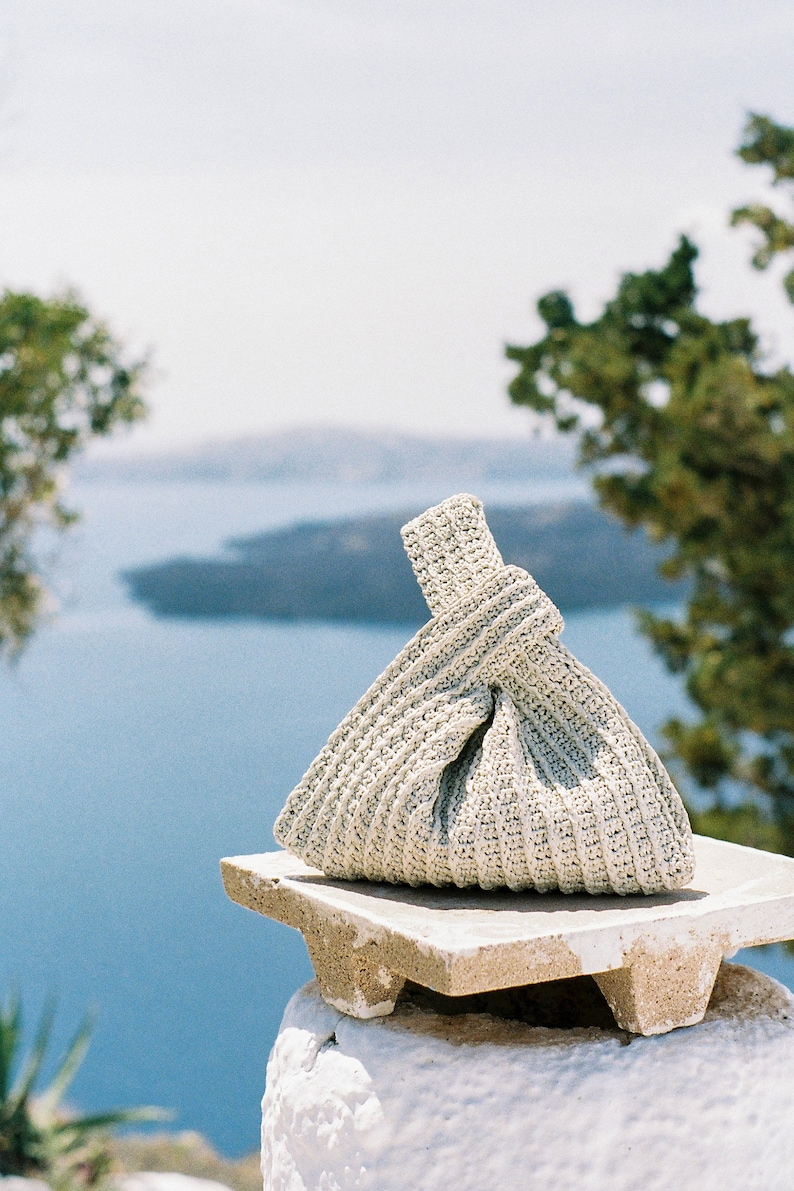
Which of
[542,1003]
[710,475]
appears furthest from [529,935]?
[710,475]

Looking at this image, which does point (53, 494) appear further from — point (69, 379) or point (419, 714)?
point (419, 714)

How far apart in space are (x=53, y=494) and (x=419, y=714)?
3406 millimetres

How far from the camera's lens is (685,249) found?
12.3 ft

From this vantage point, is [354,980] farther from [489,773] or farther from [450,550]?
[450,550]

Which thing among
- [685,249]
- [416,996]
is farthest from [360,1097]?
[685,249]

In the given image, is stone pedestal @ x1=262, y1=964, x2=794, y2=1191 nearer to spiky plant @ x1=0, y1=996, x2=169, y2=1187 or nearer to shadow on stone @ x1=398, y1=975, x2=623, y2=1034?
shadow on stone @ x1=398, y1=975, x2=623, y2=1034

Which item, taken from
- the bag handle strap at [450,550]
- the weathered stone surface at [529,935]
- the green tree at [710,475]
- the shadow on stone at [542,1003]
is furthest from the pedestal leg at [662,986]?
the green tree at [710,475]

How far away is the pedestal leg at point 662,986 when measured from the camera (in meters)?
1.30

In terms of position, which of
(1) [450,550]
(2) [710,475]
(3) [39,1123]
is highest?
(2) [710,475]

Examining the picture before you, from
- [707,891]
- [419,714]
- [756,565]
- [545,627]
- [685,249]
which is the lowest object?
[707,891]

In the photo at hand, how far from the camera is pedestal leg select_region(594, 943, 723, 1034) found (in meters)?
1.30

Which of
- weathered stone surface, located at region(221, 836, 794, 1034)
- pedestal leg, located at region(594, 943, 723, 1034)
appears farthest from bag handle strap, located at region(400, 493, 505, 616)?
pedestal leg, located at region(594, 943, 723, 1034)

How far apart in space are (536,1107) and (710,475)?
268 cm

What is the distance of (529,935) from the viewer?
4.03 feet
